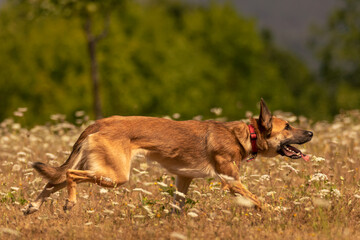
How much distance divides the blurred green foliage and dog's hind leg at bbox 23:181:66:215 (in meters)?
24.1

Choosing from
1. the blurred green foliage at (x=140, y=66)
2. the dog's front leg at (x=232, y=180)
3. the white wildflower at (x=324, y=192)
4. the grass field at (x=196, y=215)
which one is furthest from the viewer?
the blurred green foliage at (x=140, y=66)

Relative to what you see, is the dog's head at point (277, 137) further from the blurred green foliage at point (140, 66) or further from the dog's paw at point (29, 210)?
the blurred green foliage at point (140, 66)

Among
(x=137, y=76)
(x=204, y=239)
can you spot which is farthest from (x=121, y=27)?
(x=204, y=239)

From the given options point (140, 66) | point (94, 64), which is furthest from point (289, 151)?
point (140, 66)

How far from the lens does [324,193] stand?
623 centimetres

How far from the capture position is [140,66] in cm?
3600

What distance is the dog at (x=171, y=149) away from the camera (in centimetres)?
652

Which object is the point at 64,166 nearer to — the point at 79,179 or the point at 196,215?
the point at 79,179

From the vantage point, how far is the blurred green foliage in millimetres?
33812

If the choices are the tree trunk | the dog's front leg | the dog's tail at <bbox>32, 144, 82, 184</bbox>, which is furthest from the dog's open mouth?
the tree trunk

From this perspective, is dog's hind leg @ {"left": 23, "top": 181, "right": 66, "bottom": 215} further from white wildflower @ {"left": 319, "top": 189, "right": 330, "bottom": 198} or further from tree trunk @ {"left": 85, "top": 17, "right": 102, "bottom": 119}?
tree trunk @ {"left": 85, "top": 17, "right": 102, "bottom": 119}

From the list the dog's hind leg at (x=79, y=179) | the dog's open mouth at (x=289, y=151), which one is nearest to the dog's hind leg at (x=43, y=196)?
the dog's hind leg at (x=79, y=179)

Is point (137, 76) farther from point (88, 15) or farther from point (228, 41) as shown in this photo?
point (88, 15)

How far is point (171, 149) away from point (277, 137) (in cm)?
163
